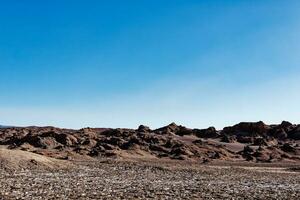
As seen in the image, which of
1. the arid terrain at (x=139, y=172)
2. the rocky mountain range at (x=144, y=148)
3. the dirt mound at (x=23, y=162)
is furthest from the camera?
the rocky mountain range at (x=144, y=148)

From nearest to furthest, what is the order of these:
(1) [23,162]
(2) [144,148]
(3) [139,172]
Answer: (1) [23,162], (3) [139,172], (2) [144,148]

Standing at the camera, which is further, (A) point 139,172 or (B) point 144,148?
(B) point 144,148

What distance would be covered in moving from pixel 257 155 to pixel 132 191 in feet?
198

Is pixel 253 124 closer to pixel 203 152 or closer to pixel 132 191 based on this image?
pixel 203 152

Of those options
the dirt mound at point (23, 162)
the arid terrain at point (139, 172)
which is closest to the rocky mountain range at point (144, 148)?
the arid terrain at point (139, 172)

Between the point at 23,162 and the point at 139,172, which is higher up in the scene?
the point at 23,162

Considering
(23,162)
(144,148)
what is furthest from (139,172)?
(144,148)

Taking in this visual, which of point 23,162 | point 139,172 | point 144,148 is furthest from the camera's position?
point 144,148

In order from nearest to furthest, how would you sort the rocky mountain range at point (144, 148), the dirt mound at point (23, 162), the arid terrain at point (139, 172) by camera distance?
the arid terrain at point (139, 172), the dirt mound at point (23, 162), the rocky mountain range at point (144, 148)

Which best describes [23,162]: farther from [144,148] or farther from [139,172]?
[144,148]

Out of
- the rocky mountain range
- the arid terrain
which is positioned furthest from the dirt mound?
the rocky mountain range

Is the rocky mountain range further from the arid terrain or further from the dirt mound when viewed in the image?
the dirt mound

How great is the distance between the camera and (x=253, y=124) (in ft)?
447

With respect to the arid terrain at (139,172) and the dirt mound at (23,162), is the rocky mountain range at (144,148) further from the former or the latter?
the dirt mound at (23,162)
